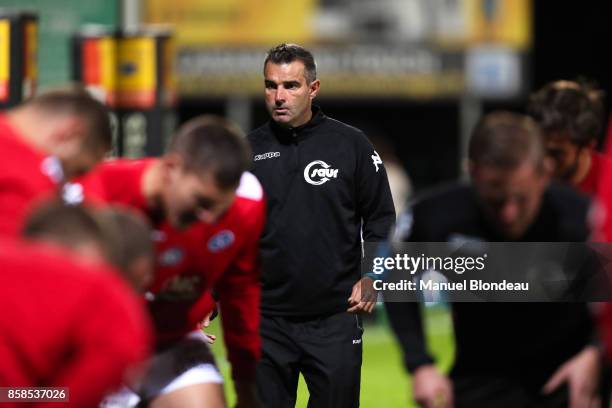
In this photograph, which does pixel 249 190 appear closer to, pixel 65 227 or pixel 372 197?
pixel 372 197

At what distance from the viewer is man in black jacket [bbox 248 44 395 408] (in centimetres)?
711

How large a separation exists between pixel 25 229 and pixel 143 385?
2.01 meters

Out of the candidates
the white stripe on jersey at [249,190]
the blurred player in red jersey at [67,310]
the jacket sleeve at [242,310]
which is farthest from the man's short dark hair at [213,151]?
the blurred player in red jersey at [67,310]

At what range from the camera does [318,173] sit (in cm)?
714

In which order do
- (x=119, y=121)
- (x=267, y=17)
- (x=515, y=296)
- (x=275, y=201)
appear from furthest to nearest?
(x=267, y=17)
(x=119, y=121)
(x=275, y=201)
(x=515, y=296)

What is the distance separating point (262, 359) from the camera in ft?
23.4

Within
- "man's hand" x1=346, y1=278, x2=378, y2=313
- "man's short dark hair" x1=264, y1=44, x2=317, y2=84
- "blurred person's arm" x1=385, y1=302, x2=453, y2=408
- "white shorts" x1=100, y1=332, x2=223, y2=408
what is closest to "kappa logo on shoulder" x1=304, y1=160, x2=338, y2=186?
"man's short dark hair" x1=264, y1=44, x2=317, y2=84

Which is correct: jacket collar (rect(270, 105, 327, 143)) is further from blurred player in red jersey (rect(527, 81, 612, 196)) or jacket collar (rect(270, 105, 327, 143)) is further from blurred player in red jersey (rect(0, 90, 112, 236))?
blurred player in red jersey (rect(0, 90, 112, 236))

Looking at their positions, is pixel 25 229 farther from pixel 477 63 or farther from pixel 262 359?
pixel 477 63

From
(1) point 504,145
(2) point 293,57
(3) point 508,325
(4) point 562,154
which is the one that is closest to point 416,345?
(3) point 508,325

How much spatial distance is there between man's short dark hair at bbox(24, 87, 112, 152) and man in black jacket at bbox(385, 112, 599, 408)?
1.16m

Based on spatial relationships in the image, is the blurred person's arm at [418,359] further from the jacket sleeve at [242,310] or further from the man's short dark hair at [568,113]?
the man's short dark hair at [568,113]

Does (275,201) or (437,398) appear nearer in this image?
(437,398)

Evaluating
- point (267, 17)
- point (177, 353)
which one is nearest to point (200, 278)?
point (177, 353)
